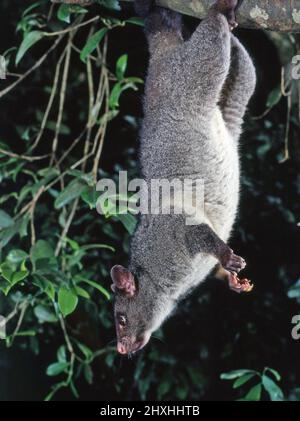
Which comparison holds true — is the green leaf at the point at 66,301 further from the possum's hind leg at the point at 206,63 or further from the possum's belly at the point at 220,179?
the possum's hind leg at the point at 206,63

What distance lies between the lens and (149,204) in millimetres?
4180

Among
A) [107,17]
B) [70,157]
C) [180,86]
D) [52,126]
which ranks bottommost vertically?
[70,157]

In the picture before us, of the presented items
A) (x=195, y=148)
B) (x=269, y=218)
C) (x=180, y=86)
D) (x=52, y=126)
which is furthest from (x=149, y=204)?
(x=269, y=218)

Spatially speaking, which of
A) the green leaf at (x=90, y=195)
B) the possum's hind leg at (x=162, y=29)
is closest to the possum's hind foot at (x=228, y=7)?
the possum's hind leg at (x=162, y=29)

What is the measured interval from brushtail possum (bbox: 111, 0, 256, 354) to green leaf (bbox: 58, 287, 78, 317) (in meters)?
0.30

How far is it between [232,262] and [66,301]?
973 millimetres

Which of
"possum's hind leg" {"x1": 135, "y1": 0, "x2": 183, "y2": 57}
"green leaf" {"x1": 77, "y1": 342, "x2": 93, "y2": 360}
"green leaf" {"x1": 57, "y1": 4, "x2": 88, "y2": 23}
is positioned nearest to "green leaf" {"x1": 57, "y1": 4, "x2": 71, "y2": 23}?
"green leaf" {"x1": 57, "y1": 4, "x2": 88, "y2": 23}

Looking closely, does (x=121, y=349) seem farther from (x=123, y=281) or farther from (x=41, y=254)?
(x=41, y=254)

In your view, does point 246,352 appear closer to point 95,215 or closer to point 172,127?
point 95,215

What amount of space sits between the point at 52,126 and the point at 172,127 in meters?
1.67

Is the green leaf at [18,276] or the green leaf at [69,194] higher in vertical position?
the green leaf at [69,194]

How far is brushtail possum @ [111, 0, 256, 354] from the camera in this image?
13.0 feet

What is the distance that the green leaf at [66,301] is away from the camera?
12.0ft

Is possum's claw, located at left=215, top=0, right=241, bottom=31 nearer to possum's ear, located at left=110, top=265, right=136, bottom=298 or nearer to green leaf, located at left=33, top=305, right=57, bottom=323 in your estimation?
possum's ear, located at left=110, top=265, right=136, bottom=298
